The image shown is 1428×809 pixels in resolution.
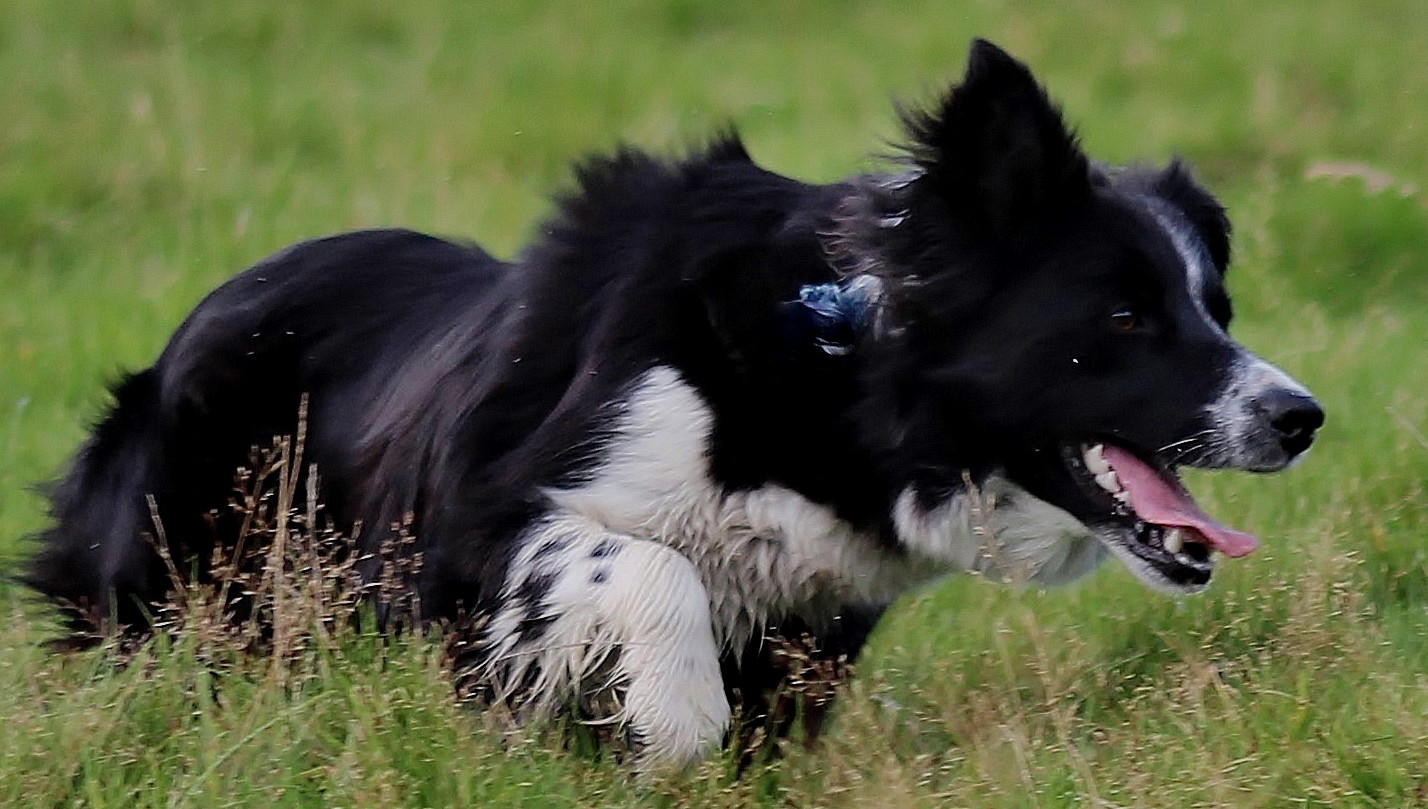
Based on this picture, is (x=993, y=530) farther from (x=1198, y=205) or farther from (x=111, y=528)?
(x=111, y=528)

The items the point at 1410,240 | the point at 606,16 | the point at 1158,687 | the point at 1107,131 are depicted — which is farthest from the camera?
the point at 606,16

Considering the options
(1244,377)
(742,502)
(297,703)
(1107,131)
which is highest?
(1107,131)

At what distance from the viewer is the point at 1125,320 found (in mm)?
3896

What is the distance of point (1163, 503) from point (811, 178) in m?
5.42

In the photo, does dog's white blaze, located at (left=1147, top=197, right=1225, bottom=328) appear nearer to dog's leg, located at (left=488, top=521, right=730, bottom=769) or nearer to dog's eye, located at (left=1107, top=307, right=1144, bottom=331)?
dog's eye, located at (left=1107, top=307, right=1144, bottom=331)

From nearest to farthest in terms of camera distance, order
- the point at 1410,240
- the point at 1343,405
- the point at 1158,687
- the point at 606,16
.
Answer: the point at 1158,687
the point at 1343,405
the point at 1410,240
the point at 606,16

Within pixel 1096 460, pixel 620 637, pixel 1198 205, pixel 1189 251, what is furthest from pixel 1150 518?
pixel 620 637

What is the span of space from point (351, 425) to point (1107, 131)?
6688 millimetres

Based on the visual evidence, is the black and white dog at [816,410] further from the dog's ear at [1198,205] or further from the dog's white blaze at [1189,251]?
the dog's ear at [1198,205]

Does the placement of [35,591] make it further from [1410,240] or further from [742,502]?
[1410,240]

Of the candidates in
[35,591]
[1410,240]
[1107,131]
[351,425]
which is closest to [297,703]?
[351,425]

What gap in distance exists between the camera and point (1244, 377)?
12.5 feet

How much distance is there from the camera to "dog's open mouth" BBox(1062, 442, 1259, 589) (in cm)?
388

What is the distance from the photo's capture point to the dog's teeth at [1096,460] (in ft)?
12.9
